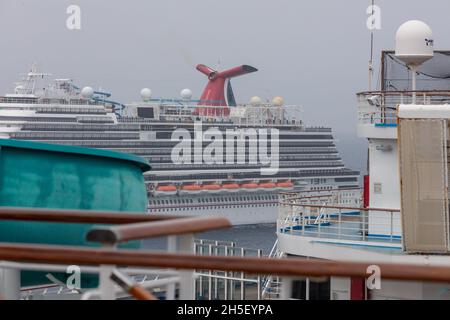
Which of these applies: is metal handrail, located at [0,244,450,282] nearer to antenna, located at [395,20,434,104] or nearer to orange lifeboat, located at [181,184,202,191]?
antenna, located at [395,20,434,104]

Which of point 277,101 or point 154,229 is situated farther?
point 277,101

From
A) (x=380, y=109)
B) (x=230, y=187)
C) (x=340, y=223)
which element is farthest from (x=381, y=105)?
(x=230, y=187)

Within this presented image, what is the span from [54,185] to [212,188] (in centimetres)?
5190

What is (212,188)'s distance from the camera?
5778 centimetres

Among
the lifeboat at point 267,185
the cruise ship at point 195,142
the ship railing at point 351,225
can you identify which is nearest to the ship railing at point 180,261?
the ship railing at point 351,225

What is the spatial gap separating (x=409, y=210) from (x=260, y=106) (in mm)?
56815

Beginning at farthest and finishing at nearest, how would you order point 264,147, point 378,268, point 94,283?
point 264,147 → point 94,283 → point 378,268

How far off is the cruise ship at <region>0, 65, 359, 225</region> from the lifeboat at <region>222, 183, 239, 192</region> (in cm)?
6

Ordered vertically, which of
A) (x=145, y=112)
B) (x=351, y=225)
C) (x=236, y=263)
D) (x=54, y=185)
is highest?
(x=145, y=112)

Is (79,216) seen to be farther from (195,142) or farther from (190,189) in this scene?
(195,142)

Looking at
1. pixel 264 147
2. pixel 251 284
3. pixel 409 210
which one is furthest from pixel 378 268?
pixel 264 147

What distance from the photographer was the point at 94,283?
5.91 m

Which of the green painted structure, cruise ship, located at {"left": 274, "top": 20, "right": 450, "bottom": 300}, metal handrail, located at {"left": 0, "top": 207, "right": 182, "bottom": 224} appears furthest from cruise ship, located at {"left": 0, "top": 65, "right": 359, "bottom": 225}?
metal handrail, located at {"left": 0, "top": 207, "right": 182, "bottom": 224}

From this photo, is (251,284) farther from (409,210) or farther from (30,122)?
(30,122)
